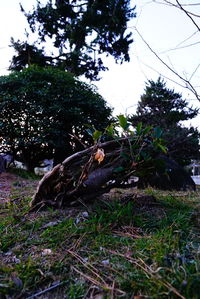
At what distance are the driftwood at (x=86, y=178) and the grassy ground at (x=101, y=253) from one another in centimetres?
10

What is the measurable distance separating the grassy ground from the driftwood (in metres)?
0.10

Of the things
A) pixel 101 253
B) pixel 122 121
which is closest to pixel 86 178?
pixel 122 121

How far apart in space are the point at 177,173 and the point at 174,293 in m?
3.10

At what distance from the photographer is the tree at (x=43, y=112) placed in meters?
4.75

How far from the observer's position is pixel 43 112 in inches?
189

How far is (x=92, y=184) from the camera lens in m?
1.62

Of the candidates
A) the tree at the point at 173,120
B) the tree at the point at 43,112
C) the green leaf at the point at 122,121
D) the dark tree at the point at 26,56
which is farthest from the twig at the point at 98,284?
the dark tree at the point at 26,56

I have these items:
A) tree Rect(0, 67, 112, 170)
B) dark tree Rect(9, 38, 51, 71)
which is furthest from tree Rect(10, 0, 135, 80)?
tree Rect(0, 67, 112, 170)

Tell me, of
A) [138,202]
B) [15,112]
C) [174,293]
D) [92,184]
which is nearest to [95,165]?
[92,184]

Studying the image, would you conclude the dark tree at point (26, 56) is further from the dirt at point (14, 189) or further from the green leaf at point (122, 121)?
the green leaf at point (122, 121)

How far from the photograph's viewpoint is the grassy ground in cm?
81

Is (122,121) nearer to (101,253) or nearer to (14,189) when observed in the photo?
(101,253)

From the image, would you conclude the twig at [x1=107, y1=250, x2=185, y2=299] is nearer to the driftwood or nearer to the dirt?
the driftwood

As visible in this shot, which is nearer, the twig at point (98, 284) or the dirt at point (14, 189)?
the twig at point (98, 284)
